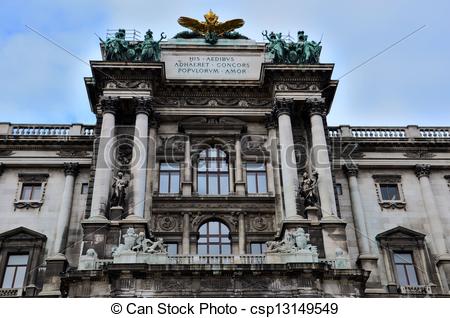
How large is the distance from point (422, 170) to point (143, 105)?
17887mm

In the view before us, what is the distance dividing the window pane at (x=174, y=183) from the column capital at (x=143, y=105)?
3.82 meters

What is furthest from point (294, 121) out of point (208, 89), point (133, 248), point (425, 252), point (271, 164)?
point (133, 248)

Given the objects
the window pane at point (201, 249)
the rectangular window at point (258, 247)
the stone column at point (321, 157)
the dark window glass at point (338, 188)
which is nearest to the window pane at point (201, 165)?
the window pane at point (201, 249)

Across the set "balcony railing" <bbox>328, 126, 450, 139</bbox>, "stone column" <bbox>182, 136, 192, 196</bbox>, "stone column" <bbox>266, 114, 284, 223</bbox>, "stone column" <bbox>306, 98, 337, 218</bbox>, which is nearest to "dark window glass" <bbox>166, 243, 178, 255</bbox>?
"stone column" <bbox>182, 136, 192, 196</bbox>

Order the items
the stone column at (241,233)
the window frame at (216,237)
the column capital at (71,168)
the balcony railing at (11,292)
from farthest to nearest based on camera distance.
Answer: the column capital at (71,168), the balcony railing at (11,292), the window frame at (216,237), the stone column at (241,233)

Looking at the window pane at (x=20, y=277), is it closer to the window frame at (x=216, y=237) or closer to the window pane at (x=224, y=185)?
the window frame at (x=216, y=237)

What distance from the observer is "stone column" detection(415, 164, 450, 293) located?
3466 centimetres

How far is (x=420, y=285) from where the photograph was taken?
34.3m

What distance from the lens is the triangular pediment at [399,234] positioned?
117ft

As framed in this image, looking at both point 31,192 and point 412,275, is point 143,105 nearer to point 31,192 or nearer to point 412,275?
point 31,192
